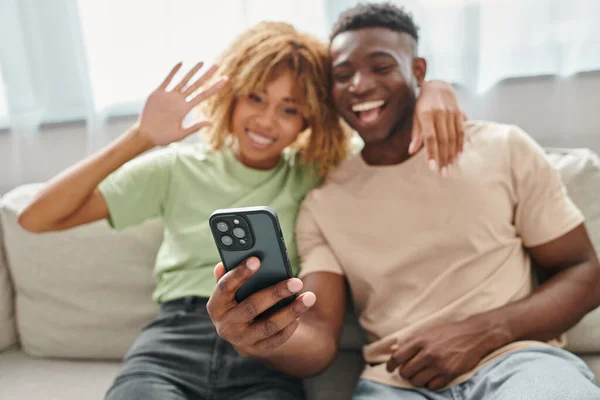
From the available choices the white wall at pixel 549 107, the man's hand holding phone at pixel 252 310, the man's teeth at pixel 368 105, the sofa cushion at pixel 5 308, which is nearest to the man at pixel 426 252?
the man's teeth at pixel 368 105

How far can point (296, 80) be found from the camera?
1.21 meters

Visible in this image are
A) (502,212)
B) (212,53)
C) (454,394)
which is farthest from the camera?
(212,53)

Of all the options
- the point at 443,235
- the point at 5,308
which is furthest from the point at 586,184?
the point at 5,308

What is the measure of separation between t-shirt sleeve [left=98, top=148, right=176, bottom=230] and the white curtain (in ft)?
1.60

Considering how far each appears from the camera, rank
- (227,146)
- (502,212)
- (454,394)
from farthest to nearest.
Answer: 1. (227,146)
2. (502,212)
3. (454,394)

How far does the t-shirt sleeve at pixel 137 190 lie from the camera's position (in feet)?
3.84

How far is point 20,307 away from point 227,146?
70 cm

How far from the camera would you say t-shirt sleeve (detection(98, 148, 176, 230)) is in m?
1.17

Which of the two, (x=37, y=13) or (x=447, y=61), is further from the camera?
(x=37, y=13)

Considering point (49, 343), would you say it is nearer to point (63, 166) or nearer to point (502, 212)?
point (63, 166)

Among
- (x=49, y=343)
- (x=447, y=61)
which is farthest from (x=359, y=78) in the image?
(x=49, y=343)

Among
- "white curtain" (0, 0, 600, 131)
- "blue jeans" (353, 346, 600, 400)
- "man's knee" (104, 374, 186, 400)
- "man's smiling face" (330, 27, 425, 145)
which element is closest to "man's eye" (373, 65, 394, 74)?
"man's smiling face" (330, 27, 425, 145)

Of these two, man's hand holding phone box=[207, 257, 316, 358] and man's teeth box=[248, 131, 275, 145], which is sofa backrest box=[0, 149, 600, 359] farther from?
man's hand holding phone box=[207, 257, 316, 358]

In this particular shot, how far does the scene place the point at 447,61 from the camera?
150 cm
